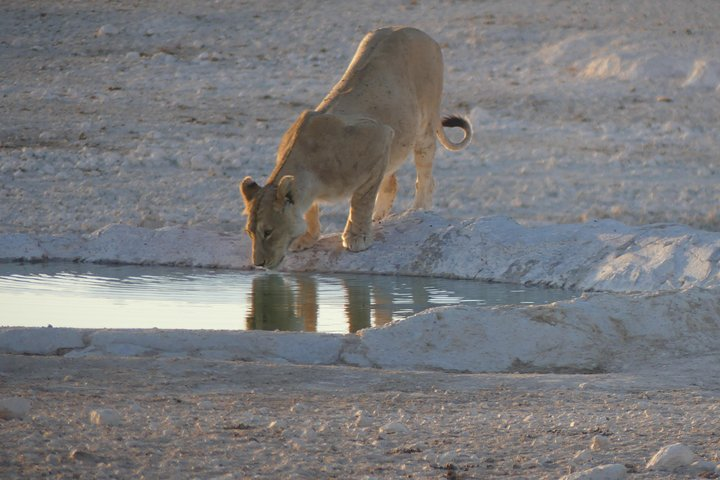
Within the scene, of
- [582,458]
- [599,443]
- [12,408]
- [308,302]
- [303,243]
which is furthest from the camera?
[303,243]

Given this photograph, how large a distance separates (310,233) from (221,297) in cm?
168

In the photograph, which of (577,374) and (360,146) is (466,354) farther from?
(360,146)

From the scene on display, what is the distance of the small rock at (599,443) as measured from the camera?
16.0ft

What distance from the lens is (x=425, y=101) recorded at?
38.8 ft

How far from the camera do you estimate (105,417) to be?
5.01 meters

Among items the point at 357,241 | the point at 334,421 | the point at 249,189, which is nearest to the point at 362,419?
Result: the point at 334,421

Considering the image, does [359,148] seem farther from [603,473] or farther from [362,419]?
[603,473]

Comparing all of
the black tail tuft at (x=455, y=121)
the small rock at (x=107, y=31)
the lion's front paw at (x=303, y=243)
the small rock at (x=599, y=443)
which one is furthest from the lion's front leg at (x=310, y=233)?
the small rock at (x=107, y=31)

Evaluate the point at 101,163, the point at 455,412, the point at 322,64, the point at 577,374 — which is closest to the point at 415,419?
the point at 455,412

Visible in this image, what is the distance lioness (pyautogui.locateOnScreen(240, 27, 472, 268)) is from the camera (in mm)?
9727

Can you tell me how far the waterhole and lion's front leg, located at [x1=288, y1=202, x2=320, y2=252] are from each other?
38 cm

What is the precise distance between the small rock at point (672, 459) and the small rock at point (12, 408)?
2.04m

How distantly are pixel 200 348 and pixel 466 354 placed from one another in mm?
1202

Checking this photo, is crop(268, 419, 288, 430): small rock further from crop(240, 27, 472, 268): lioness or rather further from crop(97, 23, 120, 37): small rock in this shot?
crop(97, 23, 120, 37): small rock
